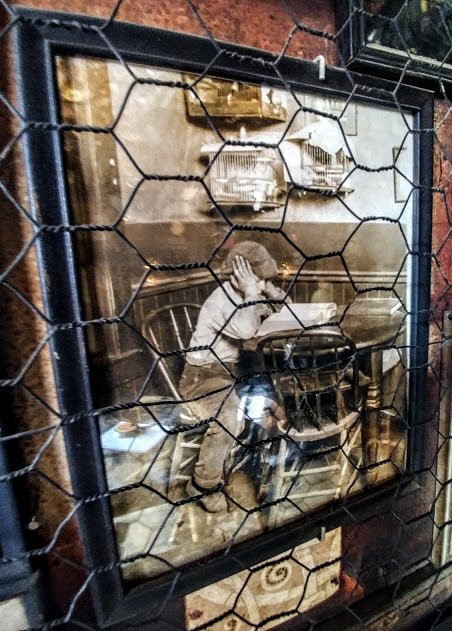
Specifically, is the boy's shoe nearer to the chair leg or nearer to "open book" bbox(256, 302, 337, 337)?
the chair leg

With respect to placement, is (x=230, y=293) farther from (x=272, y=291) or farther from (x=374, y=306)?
(x=374, y=306)

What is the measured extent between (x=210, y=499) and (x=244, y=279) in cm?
29

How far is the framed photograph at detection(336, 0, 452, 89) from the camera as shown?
40 cm

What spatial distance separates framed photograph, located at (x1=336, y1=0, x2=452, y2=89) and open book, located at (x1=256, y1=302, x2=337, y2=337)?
313 mm

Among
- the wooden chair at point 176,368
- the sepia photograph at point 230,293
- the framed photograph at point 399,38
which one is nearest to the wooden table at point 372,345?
the sepia photograph at point 230,293

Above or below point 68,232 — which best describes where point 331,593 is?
below

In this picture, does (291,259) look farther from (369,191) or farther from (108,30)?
(108,30)

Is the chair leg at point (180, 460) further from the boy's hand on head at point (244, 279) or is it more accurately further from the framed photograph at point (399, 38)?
the framed photograph at point (399, 38)

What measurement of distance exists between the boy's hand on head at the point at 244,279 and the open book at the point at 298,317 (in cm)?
4

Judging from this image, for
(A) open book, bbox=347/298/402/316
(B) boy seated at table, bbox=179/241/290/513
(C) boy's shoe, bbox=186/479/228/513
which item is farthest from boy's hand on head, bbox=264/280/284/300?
(C) boy's shoe, bbox=186/479/228/513

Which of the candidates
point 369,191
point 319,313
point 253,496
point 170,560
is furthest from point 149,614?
point 369,191

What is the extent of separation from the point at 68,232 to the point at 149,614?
49cm

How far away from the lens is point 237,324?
1.34 ft

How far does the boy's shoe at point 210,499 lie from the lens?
0.42 meters
